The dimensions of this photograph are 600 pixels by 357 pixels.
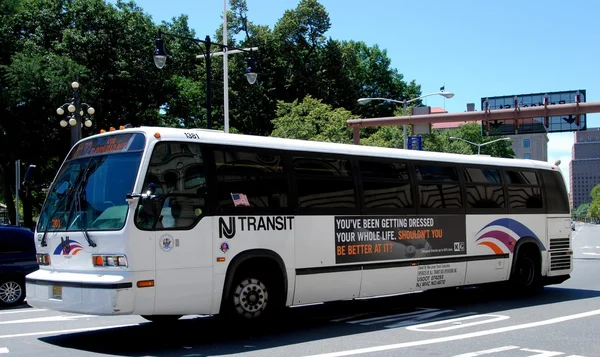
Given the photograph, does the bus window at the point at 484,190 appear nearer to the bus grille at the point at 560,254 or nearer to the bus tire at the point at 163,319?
the bus grille at the point at 560,254

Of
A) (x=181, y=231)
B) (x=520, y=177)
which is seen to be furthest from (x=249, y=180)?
(x=520, y=177)

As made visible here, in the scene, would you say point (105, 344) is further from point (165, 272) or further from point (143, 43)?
point (143, 43)

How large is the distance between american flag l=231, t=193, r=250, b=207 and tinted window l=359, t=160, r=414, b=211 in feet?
8.47

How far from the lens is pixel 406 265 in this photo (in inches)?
491

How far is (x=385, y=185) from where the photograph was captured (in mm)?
12516

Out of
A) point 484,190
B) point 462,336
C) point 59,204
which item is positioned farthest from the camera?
point 484,190

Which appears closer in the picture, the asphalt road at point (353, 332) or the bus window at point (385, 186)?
the asphalt road at point (353, 332)

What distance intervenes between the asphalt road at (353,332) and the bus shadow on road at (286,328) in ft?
0.05

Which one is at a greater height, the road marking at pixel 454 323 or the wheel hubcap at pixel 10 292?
the wheel hubcap at pixel 10 292

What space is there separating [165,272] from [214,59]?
1944 inches

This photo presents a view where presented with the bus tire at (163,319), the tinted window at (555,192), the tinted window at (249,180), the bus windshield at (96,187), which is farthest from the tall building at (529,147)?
the bus windshield at (96,187)

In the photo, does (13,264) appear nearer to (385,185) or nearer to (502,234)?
(385,185)

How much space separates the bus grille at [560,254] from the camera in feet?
52.8

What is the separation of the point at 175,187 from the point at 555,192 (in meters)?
10.6
